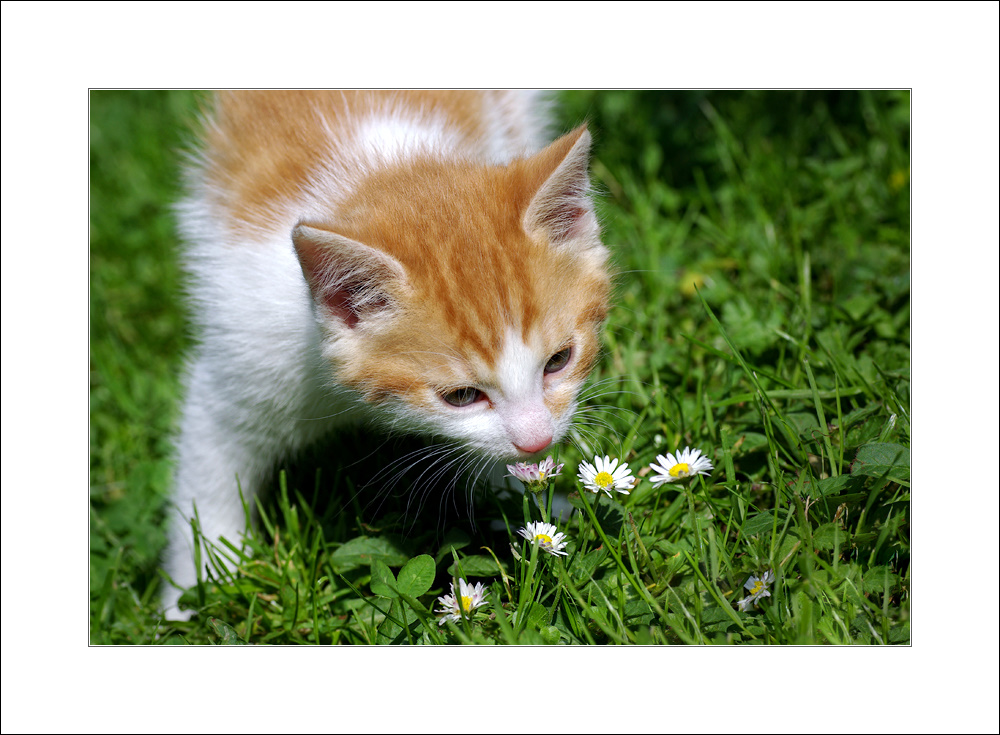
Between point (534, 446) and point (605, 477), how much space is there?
0.88 ft

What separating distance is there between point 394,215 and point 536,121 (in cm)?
135

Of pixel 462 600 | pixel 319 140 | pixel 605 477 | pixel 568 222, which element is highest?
pixel 319 140

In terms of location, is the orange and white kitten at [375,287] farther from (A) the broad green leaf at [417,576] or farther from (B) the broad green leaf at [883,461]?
(B) the broad green leaf at [883,461]

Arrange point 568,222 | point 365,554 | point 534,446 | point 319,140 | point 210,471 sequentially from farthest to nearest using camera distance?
point 210,471 < point 319,140 < point 365,554 < point 568,222 < point 534,446

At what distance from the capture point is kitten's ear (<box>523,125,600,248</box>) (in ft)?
5.89

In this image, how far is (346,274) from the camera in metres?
1.74

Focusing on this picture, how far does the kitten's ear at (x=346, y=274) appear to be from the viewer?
1.63 metres

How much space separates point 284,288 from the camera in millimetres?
2021

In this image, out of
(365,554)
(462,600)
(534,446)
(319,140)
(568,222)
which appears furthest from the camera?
(319,140)

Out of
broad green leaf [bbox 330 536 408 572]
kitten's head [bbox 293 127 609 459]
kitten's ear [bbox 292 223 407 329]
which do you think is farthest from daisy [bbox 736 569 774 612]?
kitten's ear [bbox 292 223 407 329]

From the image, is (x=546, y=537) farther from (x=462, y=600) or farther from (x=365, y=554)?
(x=365, y=554)

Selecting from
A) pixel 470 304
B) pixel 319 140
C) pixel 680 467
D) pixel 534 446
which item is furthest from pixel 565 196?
pixel 319 140

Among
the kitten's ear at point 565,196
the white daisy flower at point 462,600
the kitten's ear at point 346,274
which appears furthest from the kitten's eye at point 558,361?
the white daisy flower at point 462,600

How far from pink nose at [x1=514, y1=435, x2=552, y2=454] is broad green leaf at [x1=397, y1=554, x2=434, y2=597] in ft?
1.33
